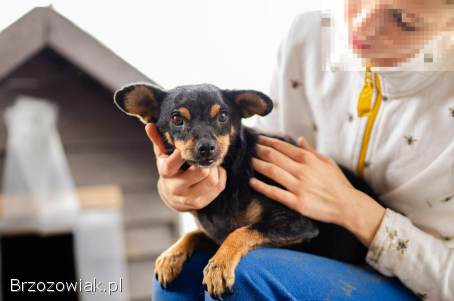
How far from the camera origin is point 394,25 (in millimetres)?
975

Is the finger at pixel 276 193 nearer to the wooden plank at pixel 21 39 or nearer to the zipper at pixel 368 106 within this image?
the zipper at pixel 368 106

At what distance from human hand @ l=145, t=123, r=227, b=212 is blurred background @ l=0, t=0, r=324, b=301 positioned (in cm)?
19

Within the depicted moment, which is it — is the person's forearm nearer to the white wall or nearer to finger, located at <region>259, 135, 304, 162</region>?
finger, located at <region>259, 135, 304, 162</region>

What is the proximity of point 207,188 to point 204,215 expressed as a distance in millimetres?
85

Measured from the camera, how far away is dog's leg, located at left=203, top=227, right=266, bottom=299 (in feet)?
2.93

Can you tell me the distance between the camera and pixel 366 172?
3.80 ft

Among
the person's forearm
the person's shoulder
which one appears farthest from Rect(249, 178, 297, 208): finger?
the person's shoulder

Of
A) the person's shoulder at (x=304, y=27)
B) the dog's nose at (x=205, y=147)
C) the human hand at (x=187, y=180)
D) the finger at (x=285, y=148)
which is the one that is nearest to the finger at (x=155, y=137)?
the human hand at (x=187, y=180)

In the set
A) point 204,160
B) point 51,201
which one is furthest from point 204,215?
point 51,201

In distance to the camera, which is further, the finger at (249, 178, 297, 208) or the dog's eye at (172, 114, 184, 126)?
the finger at (249, 178, 297, 208)

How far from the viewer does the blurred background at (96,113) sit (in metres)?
1.17

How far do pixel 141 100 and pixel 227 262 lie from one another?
0.95ft

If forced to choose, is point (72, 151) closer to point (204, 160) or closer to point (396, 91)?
point (204, 160)

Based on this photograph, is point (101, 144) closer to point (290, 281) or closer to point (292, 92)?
point (292, 92)
